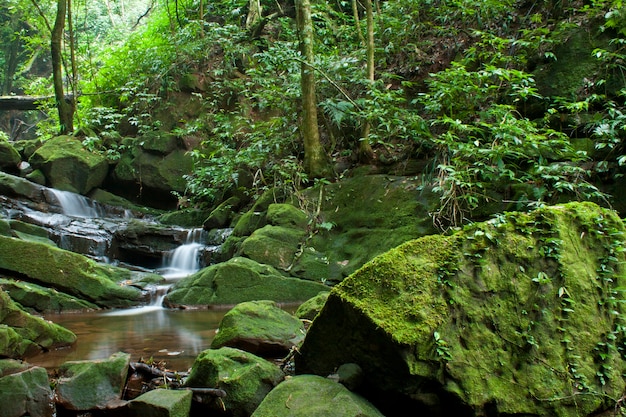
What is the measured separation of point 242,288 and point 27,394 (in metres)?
4.20

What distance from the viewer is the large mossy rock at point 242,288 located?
24.5 feet

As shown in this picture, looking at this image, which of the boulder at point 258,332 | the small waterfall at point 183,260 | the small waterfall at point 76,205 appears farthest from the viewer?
the small waterfall at point 76,205

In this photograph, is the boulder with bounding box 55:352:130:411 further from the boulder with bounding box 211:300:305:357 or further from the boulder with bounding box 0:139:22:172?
the boulder with bounding box 0:139:22:172

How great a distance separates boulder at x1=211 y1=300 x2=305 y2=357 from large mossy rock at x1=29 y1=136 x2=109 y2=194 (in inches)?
421

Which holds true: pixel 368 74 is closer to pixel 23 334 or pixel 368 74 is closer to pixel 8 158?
pixel 23 334

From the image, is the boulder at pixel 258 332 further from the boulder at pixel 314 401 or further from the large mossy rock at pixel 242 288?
the large mossy rock at pixel 242 288

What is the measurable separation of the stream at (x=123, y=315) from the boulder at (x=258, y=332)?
0.55 m

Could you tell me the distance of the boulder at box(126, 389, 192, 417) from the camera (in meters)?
3.25

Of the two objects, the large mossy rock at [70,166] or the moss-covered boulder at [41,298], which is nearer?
the moss-covered boulder at [41,298]

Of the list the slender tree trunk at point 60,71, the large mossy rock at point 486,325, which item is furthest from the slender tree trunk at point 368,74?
the slender tree trunk at point 60,71

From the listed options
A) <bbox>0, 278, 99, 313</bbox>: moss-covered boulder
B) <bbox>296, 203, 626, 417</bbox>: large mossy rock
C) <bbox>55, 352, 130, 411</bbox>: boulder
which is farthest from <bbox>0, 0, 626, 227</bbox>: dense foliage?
<bbox>55, 352, 130, 411</bbox>: boulder

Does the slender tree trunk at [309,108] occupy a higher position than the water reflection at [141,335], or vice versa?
the slender tree trunk at [309,108]

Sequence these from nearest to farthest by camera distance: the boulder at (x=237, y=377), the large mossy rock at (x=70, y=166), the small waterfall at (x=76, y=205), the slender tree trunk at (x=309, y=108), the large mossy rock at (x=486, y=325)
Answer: the large mossy rock at (x=486, y=325) → the boulder at (x=237, y=377) → the slender tree trunk at (x=309, y=108) → the small waterfall at (x=76, y=205) → the large mossy rock at (x=70, y=166)

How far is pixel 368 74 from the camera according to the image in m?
9.21
